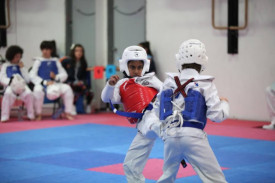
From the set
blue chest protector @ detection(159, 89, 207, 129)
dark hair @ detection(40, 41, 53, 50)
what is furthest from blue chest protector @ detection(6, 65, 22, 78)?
blue chest protector @ detection(159, 89, 207, 129)

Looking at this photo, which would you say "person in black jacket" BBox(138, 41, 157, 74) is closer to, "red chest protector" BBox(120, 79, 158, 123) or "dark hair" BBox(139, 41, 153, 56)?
"dark hair" BBox(139, 41, 153, 56)

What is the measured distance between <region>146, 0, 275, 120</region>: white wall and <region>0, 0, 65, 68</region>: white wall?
262cm

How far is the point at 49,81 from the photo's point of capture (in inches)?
428

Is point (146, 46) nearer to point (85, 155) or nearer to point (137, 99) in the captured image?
point (85, 155)

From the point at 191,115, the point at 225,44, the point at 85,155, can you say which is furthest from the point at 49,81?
the point at 191,115

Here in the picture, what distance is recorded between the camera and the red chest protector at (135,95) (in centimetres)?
469

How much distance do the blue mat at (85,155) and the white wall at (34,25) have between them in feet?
→ 14.6

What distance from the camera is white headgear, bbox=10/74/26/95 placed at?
10.4 meters

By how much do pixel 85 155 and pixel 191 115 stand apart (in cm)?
332

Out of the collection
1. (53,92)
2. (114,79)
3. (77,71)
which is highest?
(114,79)

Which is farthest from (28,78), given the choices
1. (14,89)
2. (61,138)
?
(61,138)

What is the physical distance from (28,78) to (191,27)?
12.1ft

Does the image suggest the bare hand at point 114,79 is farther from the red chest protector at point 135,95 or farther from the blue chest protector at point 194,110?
the blue chest protector at point 194,110

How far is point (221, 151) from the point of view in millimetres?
7020
